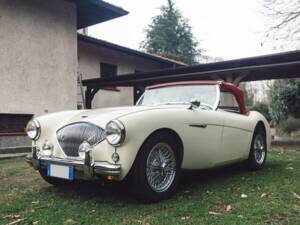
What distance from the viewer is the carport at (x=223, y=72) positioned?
31.5ft

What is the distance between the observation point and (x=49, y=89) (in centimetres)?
1048

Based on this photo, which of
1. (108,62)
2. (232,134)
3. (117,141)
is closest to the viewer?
(117,141)

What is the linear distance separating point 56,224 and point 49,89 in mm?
8133

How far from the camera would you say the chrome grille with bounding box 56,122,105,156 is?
11.1 ft

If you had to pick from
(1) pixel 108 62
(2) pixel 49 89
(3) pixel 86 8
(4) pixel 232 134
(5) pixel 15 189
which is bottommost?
(5) pixel 15 189

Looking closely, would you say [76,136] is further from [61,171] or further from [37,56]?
[37,56]

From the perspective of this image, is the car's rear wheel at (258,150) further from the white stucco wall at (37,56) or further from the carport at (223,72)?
the white stucco wall at (37,56)

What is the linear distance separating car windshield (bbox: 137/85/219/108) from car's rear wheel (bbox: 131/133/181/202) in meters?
A: 1.21

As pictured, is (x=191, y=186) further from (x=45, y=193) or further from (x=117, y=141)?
(x=45, y=193)

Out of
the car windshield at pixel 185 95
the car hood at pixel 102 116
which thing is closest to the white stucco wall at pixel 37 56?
the car windshield at pixel 185 95

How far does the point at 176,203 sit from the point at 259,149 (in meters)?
2.60

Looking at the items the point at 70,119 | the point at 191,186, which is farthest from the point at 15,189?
the point at 191,186

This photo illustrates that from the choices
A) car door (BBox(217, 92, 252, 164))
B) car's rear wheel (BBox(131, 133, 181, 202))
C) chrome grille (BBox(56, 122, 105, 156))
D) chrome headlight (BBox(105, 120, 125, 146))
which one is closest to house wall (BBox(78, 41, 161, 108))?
car door (BBox(217, 92, 252, 164))

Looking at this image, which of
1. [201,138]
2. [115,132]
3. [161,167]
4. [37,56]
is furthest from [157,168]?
[37,56]
